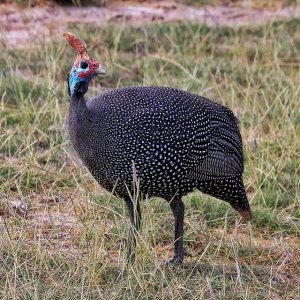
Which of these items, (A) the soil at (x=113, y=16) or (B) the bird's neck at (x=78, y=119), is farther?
(A) the soil at (x=113, y=16)

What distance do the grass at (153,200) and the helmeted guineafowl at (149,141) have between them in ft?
0.63

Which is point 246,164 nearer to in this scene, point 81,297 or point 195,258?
point 195,258

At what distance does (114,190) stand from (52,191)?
103 cm

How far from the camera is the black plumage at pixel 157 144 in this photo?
177 inches

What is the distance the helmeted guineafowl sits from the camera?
4.50 m

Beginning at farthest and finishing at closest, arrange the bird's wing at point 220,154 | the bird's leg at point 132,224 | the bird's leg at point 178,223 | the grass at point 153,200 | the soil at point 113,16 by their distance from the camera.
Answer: the soil at point 113,16
the bird's leg at point 178,223
the bird's wing at point 220,154
the bird's leg at point 132,224
the grass at point 153,200

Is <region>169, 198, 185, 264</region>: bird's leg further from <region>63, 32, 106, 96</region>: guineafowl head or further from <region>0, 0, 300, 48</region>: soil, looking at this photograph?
<region>0, 0, 300, 48</region>: soil

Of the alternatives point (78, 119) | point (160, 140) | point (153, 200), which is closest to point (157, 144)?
point (160, 140)

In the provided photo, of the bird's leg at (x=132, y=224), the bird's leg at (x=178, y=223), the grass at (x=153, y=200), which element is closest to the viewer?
the grass at (x=153, y=200)

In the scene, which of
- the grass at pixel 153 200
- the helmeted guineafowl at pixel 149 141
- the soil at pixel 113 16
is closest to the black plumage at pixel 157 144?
the helmeted guineafowl at pixel 149 141

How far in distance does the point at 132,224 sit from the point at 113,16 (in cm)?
412

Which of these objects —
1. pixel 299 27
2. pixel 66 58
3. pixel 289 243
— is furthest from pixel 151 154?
pixel 299 27

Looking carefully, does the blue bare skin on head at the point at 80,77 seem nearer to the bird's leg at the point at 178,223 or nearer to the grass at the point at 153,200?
the grass at the point at 153,200

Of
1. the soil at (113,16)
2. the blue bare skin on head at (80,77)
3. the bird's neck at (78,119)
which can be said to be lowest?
the soil at (113,16)
